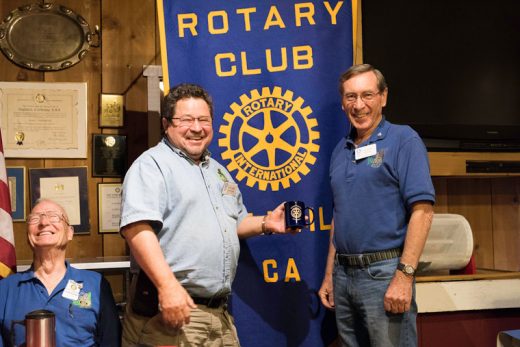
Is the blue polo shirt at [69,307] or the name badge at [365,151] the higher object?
Result: the name badge at [365,151]

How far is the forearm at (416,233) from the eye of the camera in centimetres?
220

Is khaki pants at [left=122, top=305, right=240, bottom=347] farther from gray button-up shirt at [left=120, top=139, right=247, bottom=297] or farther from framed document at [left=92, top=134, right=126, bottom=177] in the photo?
framed document at [left=92, top=134, right=126, bottom=177]

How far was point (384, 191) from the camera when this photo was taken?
230 cm

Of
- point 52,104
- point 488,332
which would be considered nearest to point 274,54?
point 52,104

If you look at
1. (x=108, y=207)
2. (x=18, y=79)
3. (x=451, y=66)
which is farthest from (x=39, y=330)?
(x=451, y=66)

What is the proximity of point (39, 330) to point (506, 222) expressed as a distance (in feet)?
9.43

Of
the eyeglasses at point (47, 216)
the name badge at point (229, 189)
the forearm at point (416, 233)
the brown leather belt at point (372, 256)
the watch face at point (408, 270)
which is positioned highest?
the name badge at point (229, 189)

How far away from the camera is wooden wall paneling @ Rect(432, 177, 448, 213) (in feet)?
11.9

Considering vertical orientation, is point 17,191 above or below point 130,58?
below

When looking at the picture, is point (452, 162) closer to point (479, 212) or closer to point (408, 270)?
point (479, 212)

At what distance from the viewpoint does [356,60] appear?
287 cm

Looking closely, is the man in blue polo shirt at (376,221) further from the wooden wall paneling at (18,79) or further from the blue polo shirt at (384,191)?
the wooden wall paneling at (18,79)

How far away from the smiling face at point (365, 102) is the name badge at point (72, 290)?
122 cm

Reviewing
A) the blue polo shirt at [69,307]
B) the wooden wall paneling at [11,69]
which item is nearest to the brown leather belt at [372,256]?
the blue polo shirt at [69,307]
